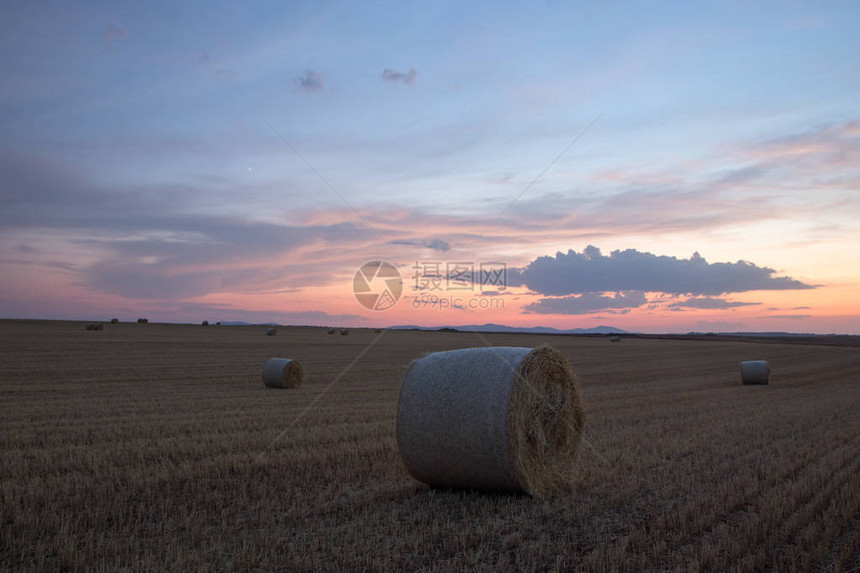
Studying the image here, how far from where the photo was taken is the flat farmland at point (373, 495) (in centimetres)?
512

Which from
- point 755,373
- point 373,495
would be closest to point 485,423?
point 373,495

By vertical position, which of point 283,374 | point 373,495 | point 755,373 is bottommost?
point 373,495

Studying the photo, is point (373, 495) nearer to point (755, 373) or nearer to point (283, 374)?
point (283, 374)

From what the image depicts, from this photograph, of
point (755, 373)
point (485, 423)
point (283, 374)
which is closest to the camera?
point (485, 423)

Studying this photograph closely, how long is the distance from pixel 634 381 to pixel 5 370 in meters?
20.3

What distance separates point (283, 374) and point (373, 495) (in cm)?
A: 1200

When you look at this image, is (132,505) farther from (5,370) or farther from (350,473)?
(5,370)

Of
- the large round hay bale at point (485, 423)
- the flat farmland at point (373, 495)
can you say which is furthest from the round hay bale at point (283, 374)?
the large round hay bale at point (485, 423)

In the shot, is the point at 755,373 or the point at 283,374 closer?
the point at 283,374

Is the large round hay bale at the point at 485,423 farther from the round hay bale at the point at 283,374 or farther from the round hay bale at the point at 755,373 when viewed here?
the round hay bale at the point at 755,373

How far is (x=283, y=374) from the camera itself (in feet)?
60.7

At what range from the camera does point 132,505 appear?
6449 mm

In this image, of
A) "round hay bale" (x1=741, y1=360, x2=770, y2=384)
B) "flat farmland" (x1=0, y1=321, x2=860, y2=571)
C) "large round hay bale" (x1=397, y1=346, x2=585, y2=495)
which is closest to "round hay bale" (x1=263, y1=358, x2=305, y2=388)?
"flat farmland" (x1=0, y1=321, x2=860, y2=571)

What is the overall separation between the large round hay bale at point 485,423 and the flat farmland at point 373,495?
256mm
